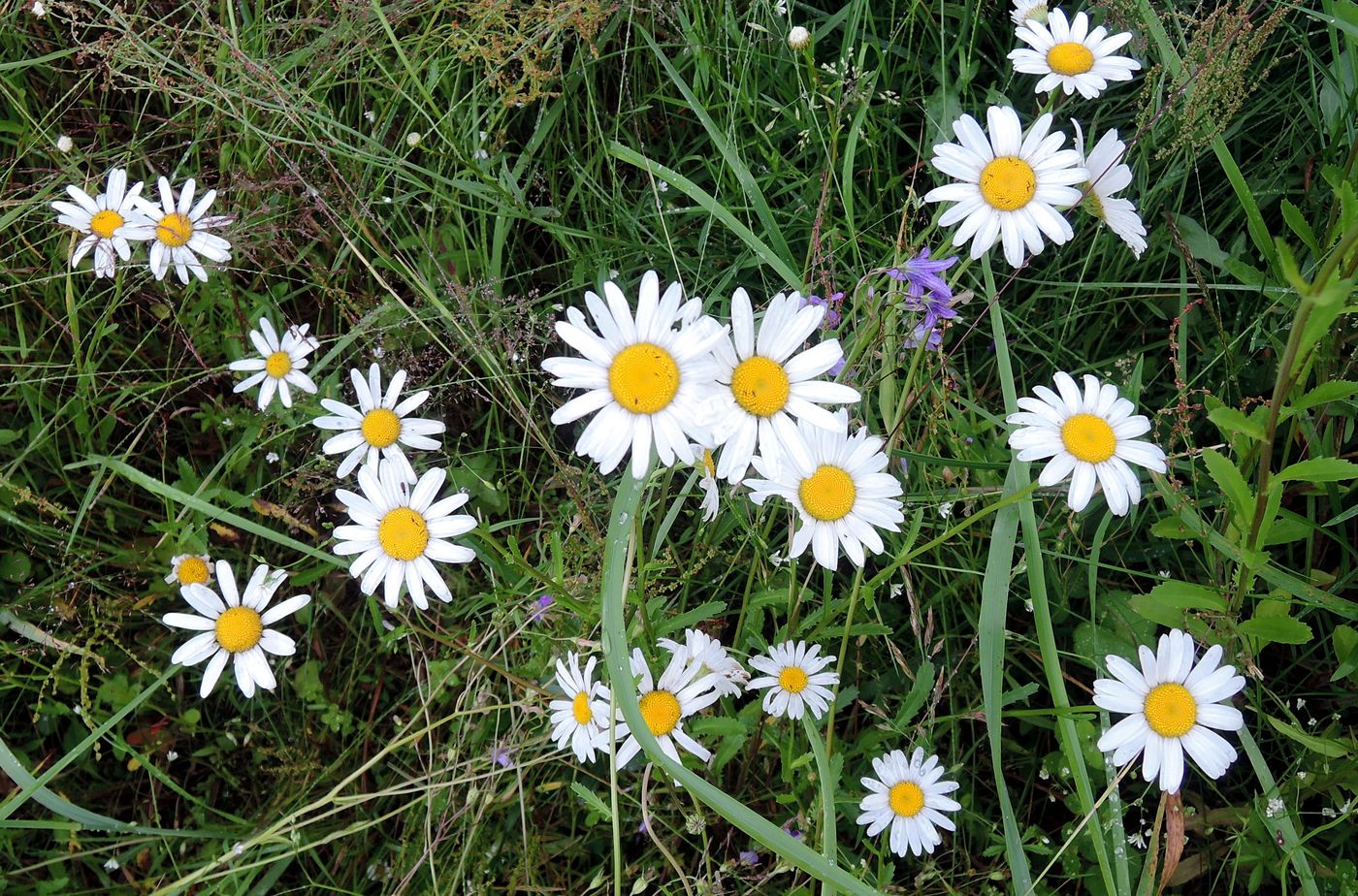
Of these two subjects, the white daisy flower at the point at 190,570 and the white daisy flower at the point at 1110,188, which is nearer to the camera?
the white daisy flower at the point at 1110,188

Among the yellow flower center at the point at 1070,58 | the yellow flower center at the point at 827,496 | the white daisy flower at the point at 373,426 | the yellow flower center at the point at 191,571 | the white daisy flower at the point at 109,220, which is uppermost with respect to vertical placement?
the yellow flower center at the point at 1070,58

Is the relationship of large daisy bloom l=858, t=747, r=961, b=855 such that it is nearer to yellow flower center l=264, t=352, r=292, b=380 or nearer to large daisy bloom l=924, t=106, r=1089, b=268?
large daisy bloom l=924, t=106, r=1089, b=268

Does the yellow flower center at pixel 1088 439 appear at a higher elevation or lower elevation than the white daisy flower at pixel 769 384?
higher

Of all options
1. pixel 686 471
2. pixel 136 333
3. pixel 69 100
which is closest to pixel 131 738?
pixel 136 333

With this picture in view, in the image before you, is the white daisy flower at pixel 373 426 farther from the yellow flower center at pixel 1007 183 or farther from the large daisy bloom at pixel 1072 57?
the large daisy bloom at pixel 1072 57

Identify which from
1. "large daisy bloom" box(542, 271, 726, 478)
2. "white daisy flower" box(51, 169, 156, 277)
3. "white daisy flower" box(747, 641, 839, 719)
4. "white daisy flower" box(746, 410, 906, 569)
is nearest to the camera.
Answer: "large daisy bloom" box(542, 271, 726, 478)

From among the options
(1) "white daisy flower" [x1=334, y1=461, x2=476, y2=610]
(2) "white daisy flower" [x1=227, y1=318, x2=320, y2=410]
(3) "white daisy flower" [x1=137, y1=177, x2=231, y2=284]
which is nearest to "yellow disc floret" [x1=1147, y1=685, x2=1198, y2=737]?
(1) "white daisy flower" [x1=334, y1=461, x2=476, y2=610]

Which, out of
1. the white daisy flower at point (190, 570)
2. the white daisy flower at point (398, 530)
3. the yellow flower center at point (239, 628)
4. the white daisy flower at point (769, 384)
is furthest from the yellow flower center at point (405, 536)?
the white daisy flower at point (190, 570)
